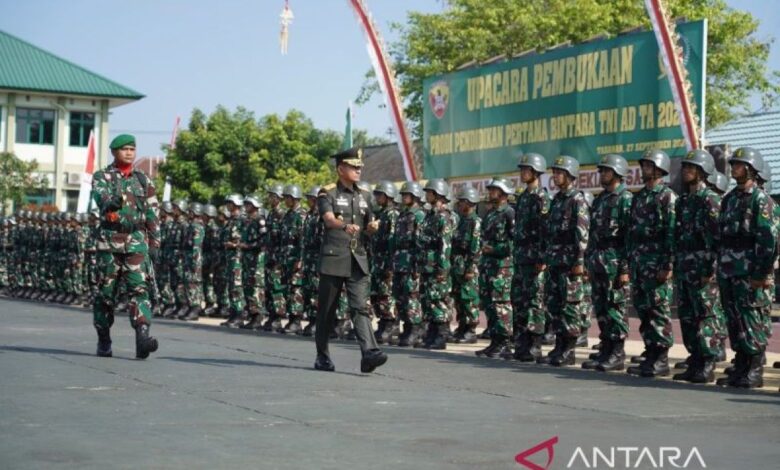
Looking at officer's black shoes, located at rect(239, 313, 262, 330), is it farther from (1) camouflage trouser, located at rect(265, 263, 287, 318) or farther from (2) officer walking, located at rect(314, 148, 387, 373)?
(2) officer walking, located at rect(314, 148, 387, 373)

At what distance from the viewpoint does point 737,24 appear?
147 feet

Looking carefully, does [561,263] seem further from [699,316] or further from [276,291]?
[276,291]

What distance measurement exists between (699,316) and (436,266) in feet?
15.9

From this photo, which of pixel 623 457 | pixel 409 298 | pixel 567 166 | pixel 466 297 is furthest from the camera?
pixel 466 297

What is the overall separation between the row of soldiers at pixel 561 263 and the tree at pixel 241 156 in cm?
2961

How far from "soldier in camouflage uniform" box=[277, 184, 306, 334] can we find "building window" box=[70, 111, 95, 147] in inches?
1919

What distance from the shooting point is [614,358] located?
13.0 metres

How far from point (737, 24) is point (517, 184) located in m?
19.6

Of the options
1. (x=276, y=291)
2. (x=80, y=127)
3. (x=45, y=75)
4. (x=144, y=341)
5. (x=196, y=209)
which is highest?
(x=45, y=75)

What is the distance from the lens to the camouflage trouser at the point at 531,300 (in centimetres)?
1402

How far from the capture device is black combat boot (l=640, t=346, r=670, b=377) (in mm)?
12453

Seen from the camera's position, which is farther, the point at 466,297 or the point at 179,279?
the point at 179,279

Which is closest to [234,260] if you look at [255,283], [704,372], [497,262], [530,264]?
[255,283]

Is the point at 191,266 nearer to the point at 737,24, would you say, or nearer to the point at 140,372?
the point at 140,372
